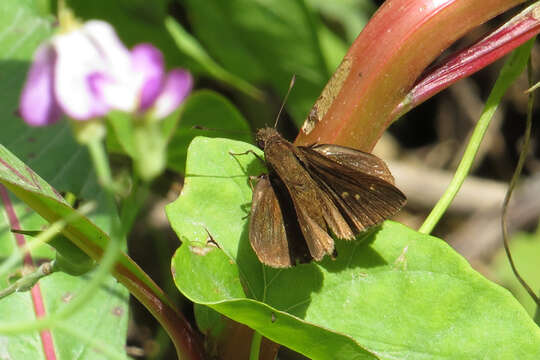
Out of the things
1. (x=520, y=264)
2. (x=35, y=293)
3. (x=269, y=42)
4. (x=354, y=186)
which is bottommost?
(x=35, y=293)

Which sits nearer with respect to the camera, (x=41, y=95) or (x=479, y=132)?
(x=41, y=95)

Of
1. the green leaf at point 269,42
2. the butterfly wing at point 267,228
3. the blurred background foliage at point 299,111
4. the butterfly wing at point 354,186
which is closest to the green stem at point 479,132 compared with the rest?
the butterfly wing at point 354,186

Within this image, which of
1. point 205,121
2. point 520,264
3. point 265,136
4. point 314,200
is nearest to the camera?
point 314,200

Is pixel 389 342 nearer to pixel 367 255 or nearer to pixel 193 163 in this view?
pixel 367 255

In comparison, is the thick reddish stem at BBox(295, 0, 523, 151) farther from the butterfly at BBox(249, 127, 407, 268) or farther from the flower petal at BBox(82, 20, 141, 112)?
the flower petal at BBox(82, 20, 141, 112)

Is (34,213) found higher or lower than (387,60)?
lower

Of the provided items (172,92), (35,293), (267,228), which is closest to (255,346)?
(267,228)

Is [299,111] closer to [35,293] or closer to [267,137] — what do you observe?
[267,137]

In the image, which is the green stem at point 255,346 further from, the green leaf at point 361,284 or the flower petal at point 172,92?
the flower petal at point 172,92
